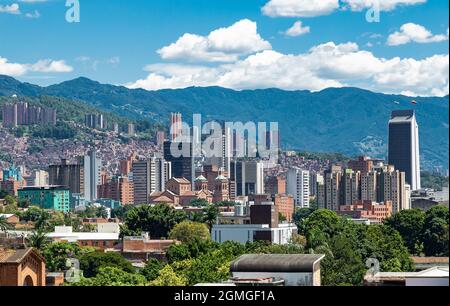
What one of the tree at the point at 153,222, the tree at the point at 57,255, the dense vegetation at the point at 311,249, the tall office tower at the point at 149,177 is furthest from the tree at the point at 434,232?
the tall office tower at the point at 149,177

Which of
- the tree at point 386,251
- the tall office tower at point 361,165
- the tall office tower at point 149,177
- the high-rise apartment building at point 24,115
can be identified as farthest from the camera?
the high-rise apartment building at point 24,115

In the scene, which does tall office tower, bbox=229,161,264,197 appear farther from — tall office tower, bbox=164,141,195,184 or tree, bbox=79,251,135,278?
tree, bbox=79,251,135,278

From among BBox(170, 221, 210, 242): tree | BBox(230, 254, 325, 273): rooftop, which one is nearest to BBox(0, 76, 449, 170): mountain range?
BBox(170, 221, 210, 242): tree

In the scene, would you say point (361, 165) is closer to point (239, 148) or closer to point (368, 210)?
point (239, 148)

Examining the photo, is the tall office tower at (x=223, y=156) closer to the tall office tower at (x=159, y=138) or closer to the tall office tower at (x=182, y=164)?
the tall office tower at (x=182, y=164)

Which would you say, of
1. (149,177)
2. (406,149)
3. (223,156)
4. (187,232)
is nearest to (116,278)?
(187,232)

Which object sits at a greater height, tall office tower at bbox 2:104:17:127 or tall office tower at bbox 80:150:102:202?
tall office tower at bbox 2:104:17:127
